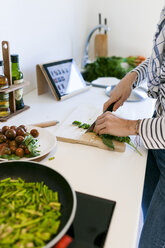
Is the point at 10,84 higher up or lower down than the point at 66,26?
lower down

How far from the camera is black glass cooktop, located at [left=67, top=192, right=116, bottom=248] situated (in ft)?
1.74

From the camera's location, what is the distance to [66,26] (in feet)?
6.07

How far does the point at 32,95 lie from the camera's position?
1.42m

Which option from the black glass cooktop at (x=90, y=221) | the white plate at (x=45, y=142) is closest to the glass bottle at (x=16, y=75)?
the white plate at (x=45, y=142)

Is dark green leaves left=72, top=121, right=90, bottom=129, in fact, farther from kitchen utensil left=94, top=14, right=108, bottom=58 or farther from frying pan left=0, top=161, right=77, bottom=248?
kitchen utensil left=94, top=14, right=108, bottom=58

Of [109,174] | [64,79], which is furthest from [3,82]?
[109,174]

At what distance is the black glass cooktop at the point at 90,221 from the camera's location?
532 millimetres

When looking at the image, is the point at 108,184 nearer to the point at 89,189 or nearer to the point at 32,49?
the point at 89,189

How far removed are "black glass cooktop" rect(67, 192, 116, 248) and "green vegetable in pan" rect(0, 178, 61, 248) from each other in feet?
0.19

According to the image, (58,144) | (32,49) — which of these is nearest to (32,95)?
(32,49)

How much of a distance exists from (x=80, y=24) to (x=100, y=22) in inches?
8.0

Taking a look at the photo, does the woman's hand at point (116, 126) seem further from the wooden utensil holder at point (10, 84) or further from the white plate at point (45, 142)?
the wooden utensil holder at point (10, 84)

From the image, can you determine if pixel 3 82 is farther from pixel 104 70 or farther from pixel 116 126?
pixel 104 70

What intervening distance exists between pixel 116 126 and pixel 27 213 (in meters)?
0.43
